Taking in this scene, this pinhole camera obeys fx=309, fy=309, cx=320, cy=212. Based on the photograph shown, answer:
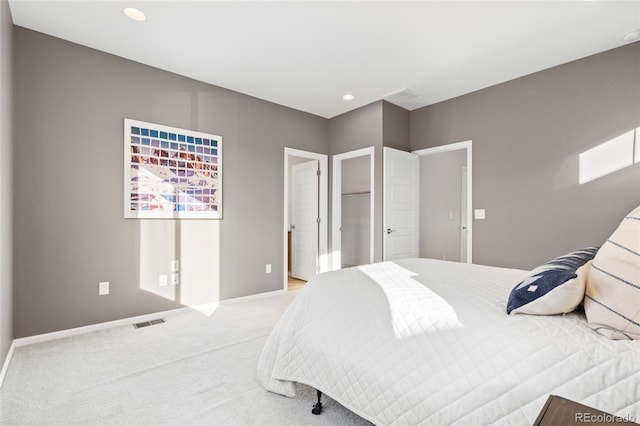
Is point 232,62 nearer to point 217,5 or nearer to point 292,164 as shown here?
point 217,5

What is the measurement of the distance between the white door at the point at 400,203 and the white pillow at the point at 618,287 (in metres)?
3.05

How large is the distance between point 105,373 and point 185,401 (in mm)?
762

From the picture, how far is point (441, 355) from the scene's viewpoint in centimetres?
116

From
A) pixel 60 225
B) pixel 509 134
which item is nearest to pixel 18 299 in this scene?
pixel 60 225

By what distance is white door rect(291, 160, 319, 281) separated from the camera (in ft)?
16.5

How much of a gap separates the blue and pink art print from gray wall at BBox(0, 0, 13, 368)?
0.86m

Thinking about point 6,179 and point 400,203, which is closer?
point 6,179

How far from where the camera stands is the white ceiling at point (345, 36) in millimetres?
2383

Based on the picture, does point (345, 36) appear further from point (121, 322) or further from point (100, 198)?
point (121, 322)

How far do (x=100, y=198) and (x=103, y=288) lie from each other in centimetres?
87

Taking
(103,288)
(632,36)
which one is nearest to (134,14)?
(103,288)

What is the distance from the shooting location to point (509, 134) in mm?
3598

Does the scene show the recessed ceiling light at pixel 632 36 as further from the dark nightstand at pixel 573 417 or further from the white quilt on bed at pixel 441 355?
the dark nightstand at pixel 573 417

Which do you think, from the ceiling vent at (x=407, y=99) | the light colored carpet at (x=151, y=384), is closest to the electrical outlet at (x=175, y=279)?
the light colored carpet at (x=151, y=384)
